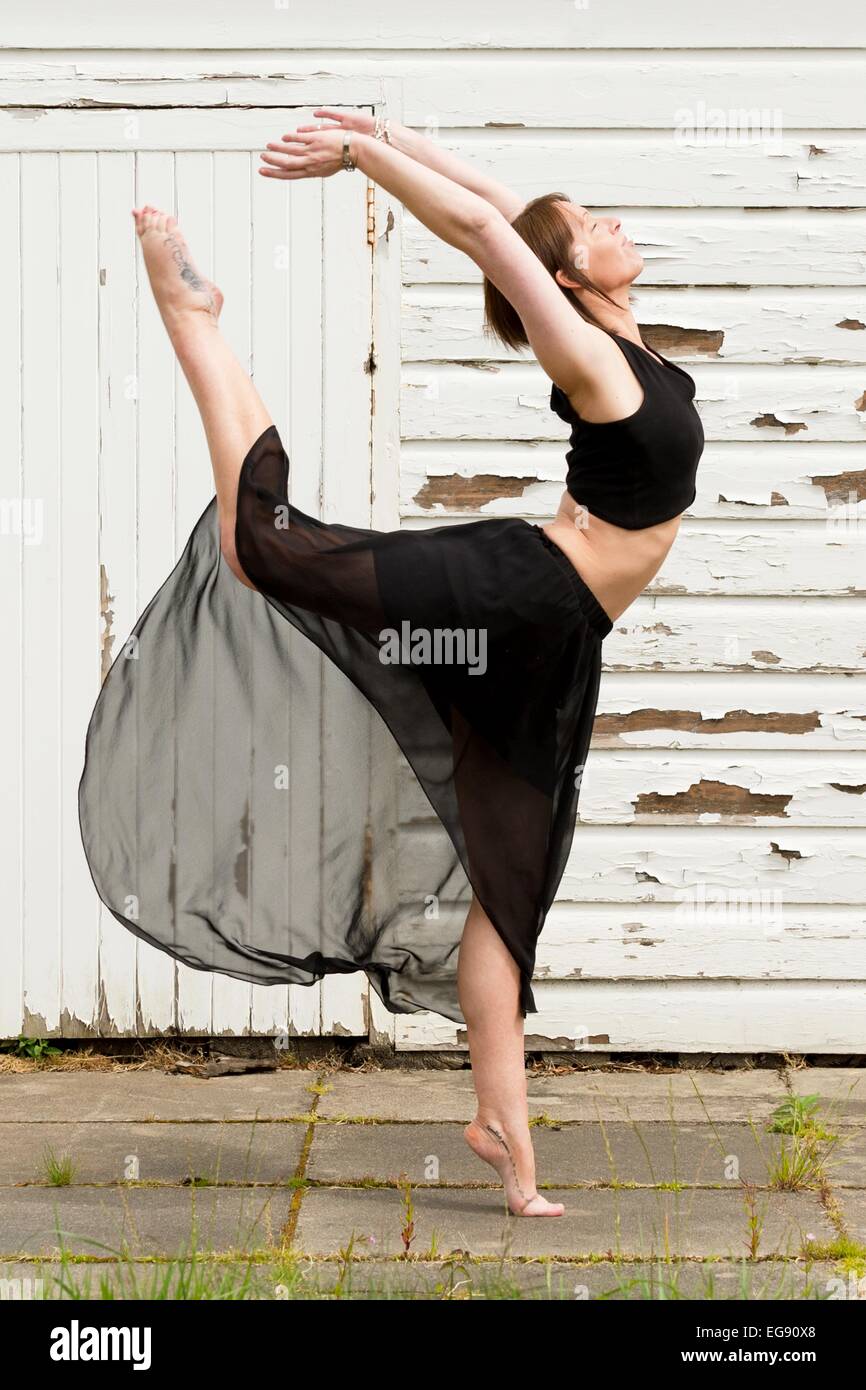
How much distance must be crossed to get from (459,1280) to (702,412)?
2643 mm

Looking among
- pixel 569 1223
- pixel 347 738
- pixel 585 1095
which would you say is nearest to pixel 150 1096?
pixel 585 1095

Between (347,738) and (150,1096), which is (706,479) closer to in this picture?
(347,738)

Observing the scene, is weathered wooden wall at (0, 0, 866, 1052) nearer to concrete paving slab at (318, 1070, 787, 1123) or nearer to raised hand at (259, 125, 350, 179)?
concrete paving slab at (318, 1070, 787, 1123)

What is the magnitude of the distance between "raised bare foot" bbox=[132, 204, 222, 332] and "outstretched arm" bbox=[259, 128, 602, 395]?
28 cm

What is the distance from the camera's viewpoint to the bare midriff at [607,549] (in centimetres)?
315

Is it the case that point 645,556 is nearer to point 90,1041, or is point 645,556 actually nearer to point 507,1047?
point 507,1047

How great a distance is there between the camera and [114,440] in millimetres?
4469

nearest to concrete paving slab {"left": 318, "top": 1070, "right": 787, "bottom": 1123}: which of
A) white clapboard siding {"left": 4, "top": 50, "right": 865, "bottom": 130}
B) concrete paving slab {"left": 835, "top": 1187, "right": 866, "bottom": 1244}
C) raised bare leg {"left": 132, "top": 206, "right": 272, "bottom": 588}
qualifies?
concrete paving slab {"left": 835, "top": 1187, "right": 866, "bottom": 1244}

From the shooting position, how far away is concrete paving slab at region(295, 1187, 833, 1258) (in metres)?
2.98

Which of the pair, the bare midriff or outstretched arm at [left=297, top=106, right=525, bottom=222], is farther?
outstretched arm at [left=297, top=106, right=525, bottom=222]

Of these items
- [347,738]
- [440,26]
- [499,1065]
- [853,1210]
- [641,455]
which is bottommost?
[853,1210]

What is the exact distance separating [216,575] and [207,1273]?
4.79 ft

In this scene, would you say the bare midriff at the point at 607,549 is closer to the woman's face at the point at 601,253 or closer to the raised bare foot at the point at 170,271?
the woman's face at the point at 601,253

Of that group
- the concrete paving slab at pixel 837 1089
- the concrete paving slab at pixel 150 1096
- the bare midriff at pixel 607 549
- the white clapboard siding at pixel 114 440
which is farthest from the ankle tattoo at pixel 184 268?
the concrete paving slab at pixel 837 1089
